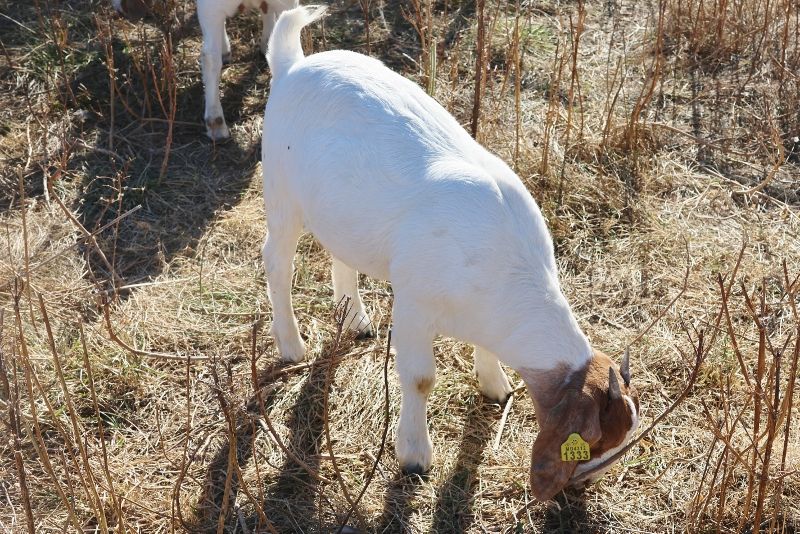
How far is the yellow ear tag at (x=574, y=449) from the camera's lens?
3.34 metres

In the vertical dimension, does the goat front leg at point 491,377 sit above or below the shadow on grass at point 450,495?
above

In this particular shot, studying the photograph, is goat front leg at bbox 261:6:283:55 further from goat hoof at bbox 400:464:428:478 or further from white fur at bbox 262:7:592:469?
goat hoof at bbox 400:464:428:478

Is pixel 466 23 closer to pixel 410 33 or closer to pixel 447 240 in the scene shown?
pixel 410 33

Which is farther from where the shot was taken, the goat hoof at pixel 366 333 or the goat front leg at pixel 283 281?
the goat hoof at pixel 366 333

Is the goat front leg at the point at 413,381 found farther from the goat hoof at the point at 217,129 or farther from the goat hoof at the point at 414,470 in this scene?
the goat hoof at the point at 217,129

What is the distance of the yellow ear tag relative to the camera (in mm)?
3336

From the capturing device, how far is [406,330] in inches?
151

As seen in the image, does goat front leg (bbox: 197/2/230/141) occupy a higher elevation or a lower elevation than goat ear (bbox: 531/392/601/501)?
higher

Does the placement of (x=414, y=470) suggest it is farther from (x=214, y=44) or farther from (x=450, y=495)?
(x=214, y=44)

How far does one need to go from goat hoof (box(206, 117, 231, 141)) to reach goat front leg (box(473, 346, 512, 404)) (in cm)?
294

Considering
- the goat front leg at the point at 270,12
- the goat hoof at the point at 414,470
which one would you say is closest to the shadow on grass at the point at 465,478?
the goat hoof at the point at 414,470

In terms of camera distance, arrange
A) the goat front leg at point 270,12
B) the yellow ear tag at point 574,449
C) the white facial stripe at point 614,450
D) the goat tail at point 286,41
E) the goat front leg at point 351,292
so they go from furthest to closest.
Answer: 1. the goat front leg at point 270,12
2. the goat front leg at point 351,292
3. the goat tail at point 286,41
4. the white facial stripe at point 614,450
5. the yellow ear tag at point 574,449

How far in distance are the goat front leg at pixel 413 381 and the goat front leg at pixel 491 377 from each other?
0.50 meters

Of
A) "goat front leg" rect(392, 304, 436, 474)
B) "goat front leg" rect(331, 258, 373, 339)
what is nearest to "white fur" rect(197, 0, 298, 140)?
"goat front leg" rect(331, 258, 373, 339)
